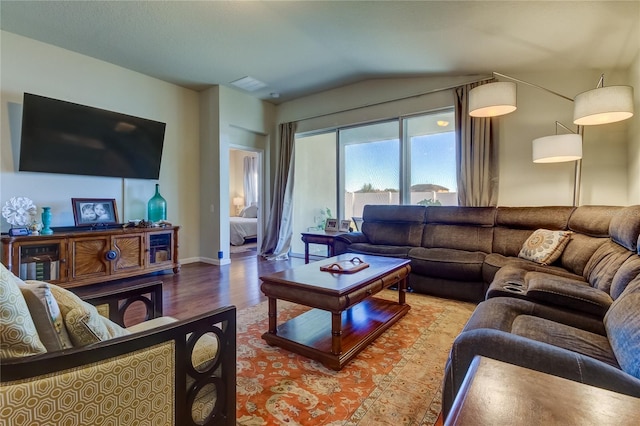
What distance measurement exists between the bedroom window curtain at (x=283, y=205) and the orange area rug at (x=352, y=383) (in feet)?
10.6

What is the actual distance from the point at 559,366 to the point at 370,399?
3.03 ft

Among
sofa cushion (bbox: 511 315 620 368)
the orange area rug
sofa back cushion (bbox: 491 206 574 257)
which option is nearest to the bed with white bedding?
the orange area rug

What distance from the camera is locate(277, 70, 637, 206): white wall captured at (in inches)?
129

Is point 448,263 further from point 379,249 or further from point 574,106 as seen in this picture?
point 574,106

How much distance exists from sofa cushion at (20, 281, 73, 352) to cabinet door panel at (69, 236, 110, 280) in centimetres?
319

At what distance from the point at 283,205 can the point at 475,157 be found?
3.34 meters

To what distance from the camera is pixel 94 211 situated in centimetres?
395

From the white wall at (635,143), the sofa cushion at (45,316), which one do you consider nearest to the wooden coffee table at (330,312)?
the sofa cushion at (45,316)

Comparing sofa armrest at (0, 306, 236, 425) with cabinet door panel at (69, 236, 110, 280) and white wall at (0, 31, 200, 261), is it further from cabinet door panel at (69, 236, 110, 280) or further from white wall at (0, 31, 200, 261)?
white wall at (0, 31, 200, 261)

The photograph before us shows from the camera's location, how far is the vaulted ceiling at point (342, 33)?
256cm

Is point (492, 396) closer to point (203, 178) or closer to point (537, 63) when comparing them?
point (537, 63)

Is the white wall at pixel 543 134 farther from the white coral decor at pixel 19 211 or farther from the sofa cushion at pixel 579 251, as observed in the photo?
the white coral decor at pixel 19 211

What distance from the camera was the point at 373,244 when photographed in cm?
415

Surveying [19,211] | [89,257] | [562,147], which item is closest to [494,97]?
[562,147]
